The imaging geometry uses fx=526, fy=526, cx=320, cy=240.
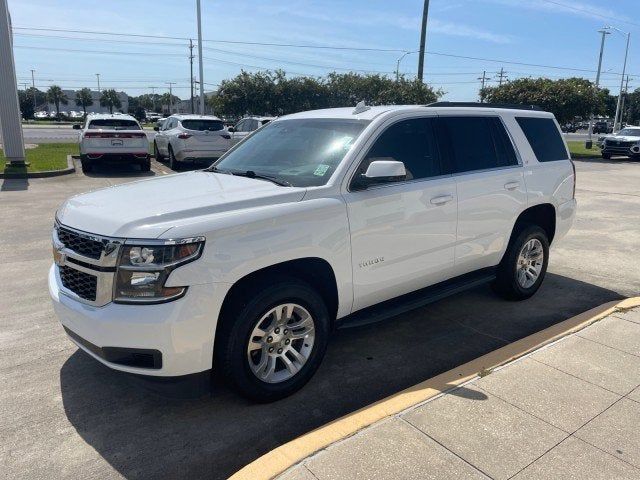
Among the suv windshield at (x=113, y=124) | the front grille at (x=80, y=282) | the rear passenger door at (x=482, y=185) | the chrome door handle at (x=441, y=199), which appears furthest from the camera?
the suv windshield at (x=113, y=124)

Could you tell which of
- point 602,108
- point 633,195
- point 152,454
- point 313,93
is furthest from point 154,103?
point 152,454

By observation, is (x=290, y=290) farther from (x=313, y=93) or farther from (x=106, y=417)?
(x=313, y=93)

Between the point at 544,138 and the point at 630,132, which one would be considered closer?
the point at 544,138

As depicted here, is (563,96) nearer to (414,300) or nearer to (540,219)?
(540,219)

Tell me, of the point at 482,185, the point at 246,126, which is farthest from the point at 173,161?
the point at 482,185

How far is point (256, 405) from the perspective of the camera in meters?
3.51

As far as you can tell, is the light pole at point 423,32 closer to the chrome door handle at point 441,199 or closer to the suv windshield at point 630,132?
the suv windshield at point 630,132

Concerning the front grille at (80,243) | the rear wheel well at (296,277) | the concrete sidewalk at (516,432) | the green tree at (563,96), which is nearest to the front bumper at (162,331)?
the rear wheel well at (296,277)

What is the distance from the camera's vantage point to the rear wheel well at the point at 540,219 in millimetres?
5309

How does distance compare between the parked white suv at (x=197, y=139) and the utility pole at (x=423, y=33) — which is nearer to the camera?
the parked white suv at (x=197, y=139)

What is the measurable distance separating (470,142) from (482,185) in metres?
0.42

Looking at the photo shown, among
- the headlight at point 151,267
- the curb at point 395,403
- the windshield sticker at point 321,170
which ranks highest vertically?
the windshield sticker at point 321,170

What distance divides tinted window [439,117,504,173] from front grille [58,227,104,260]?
9.59 feet

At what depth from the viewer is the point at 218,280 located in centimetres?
302
